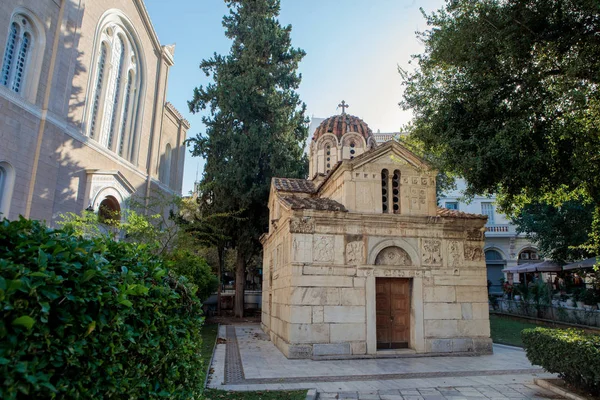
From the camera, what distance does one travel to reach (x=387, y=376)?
880 cm

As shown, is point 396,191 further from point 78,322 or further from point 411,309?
point 78,322

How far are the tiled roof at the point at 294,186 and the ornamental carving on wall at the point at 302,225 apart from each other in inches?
178

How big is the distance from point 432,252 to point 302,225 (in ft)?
14.1

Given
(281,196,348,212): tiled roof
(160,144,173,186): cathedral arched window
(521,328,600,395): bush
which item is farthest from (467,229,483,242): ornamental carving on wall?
(160,144,173,186): cathedral arched window

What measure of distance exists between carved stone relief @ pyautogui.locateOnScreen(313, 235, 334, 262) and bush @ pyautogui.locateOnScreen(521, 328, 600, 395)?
209 inches

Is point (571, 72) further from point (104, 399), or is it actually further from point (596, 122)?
point (104, 399)

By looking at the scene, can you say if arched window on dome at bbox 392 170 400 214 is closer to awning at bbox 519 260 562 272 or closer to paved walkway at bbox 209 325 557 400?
paved walkway at bbox 209 325 557 400

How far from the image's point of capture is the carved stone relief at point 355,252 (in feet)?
37.7

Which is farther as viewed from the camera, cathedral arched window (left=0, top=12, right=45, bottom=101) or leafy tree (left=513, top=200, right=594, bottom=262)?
leafy tree (left=513, top=200, right=594, bottom=262)

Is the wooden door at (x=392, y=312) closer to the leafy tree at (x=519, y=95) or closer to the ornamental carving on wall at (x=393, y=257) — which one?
the ornamental carving on wall at (x=393, y=257)

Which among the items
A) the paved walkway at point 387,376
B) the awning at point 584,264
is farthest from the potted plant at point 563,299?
the paved walkway at point 387,376

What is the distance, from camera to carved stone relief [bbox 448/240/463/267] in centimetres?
1209

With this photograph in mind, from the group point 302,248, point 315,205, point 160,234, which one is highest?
point 315,205

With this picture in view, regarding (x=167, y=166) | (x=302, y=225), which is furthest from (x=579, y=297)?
(x=167, y=166)
